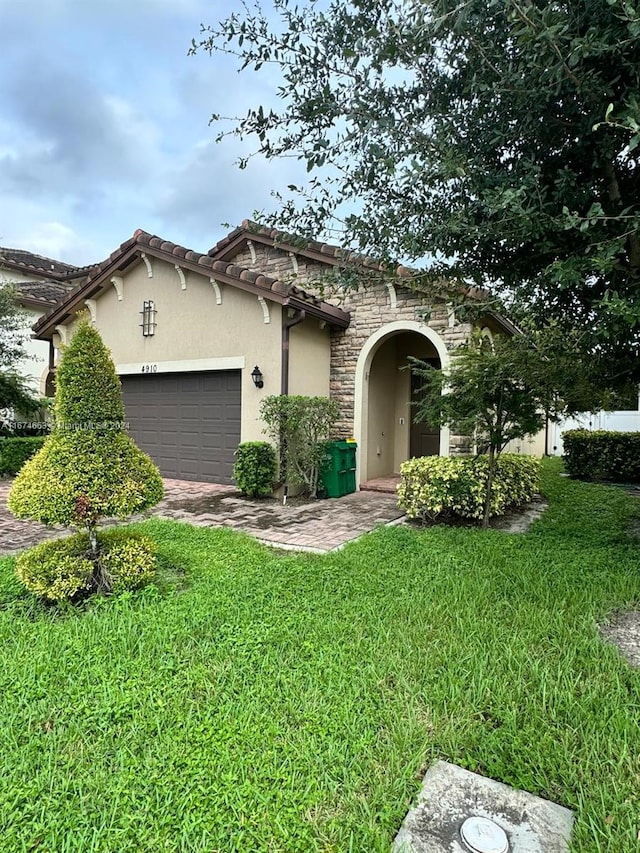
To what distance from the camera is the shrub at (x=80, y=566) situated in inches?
168

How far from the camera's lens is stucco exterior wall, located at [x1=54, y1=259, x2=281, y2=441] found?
1008 centimetres

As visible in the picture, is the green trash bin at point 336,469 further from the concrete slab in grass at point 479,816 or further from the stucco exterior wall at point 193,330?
the concrete slab in grass at point 479,816

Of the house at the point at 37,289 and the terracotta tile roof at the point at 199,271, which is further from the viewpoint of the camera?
the house at the point at 37,289

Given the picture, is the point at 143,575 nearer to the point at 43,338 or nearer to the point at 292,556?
the point at 292,556

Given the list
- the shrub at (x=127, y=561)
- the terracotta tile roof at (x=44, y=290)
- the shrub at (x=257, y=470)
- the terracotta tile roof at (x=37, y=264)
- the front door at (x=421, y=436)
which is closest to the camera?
the shrub at (x=127, y=561)

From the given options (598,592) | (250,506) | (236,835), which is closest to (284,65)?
(236,835)

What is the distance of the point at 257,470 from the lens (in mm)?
9562

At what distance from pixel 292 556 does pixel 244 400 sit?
16.8ft

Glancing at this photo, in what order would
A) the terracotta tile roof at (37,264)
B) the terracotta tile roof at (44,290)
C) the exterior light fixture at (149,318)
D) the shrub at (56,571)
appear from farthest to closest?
the terracotta tile roof at (37,264)
the terracotta tile roof at (44,290)
the exterior light fixture at (149,318)
the shrub at (56,571)

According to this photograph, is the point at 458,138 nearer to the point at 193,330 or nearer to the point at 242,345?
the point at 242,345

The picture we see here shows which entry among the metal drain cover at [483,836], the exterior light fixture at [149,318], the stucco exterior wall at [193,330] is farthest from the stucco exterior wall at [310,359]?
the metal drain cover at [483,836]

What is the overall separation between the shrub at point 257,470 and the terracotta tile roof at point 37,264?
17.0 m

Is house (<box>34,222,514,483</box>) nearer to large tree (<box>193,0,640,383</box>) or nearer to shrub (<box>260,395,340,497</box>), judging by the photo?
shrub (<box>260,395,340,497</box>)


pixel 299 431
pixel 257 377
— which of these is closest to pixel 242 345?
pixel 257 377
